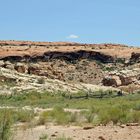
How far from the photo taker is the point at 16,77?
5744 centimetres

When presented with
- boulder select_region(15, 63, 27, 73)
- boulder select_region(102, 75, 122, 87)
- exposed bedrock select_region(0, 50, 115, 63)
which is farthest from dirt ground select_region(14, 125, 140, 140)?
exposed bedrock select_region(0, 50, 115, 63)

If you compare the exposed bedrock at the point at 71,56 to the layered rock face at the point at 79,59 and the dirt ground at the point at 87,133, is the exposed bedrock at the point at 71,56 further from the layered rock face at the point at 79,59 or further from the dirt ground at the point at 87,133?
the dirt ground at the point at 87,133

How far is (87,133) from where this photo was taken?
53.0ft

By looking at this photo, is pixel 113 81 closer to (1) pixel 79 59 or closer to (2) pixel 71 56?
(1) pixel 79 59

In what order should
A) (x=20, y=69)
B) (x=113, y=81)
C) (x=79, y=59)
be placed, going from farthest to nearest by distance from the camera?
(x=79, y=59)
(x=113, y=81)
(x=20, y=69)

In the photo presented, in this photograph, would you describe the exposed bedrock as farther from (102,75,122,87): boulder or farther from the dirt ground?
the dirt ground

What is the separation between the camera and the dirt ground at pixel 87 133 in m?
15.3

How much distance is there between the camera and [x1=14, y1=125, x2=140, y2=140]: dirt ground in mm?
15258

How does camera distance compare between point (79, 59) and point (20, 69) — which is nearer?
point (20, 69)

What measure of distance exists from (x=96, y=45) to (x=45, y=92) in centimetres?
6727

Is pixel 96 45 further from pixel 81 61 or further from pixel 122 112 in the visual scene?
pixel 122 112

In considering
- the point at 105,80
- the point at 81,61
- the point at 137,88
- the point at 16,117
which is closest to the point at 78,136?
the point at 16,117

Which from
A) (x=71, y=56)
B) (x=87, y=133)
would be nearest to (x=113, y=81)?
(x=71, y=56)

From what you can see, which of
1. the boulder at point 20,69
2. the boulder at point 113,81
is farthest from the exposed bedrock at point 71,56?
the boulder at point 20,69
